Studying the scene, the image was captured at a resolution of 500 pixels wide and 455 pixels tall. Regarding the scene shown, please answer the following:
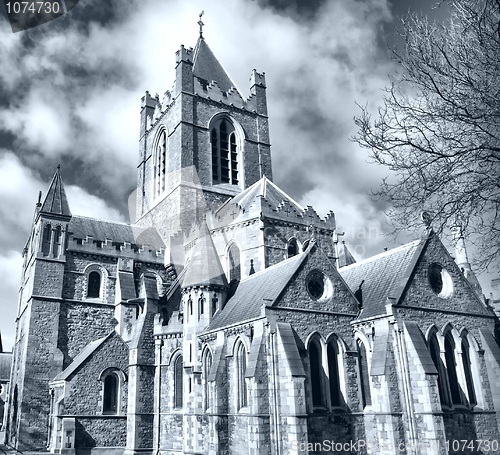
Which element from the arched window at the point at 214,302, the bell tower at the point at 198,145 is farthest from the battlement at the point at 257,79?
the arched window at the point at 214,302

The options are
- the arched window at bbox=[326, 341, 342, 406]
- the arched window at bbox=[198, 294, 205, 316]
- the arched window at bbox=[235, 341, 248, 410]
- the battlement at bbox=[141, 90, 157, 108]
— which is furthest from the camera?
the battlement at bbox=[141, 90, 157, 108]

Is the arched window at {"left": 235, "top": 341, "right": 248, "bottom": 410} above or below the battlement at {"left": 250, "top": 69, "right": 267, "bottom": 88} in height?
below

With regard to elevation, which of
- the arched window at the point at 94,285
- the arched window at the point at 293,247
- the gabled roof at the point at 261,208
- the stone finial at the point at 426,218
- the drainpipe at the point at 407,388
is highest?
the gabled roof at the point at 261,208

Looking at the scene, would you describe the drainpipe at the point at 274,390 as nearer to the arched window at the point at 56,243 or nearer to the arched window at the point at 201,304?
the arched window at the point at 201,304

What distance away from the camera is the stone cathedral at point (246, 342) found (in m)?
17.6

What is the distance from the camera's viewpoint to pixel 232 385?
769 inches

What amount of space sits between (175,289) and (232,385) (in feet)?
25.6

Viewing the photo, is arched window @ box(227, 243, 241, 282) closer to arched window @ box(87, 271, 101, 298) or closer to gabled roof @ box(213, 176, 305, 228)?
gabled roof @ box(213, 176, 305, 228)

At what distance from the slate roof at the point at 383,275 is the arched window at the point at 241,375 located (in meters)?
5.26

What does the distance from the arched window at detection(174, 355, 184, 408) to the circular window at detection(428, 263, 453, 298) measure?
12.5 m

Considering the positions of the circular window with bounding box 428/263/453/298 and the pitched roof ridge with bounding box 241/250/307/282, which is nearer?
the circular window with bounding box 428/263/453/298

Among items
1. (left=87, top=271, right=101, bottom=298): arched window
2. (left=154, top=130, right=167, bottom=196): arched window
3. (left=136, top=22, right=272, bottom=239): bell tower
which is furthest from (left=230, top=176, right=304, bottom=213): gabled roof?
(left=87, top=271, right=101, bottom=298): arched window

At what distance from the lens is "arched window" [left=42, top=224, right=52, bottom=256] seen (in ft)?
90.6

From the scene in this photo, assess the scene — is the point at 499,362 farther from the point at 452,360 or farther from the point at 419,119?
the point at 419,119
